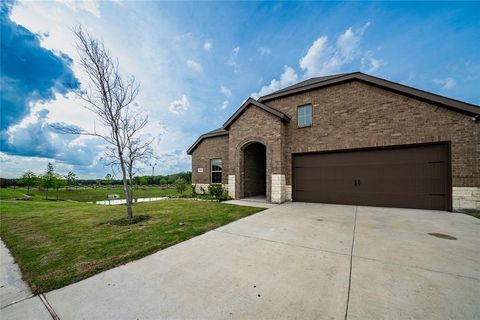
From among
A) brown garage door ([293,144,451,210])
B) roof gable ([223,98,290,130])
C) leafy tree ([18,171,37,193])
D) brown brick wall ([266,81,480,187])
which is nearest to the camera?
brown brick wall ([266,81,480,187])

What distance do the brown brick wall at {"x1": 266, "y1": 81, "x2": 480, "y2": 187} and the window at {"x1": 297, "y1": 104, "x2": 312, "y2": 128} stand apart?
0.23m

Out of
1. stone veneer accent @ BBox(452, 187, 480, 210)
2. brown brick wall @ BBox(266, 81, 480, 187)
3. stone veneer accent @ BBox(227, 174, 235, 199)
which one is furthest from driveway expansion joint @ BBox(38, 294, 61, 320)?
stone veneer accent @ BBox(452, 187, 480, 210)

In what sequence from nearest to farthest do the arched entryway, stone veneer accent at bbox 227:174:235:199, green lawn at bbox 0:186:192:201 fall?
stone veneer accent at bbox 227:174:235:199 → the arched entryway → green lawn at bbox 0:186:192:201

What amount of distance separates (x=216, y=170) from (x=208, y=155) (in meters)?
1.45

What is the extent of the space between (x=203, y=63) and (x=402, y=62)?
14114 millimetres

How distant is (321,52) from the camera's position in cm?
1284

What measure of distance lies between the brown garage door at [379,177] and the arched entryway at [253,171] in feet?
10.2

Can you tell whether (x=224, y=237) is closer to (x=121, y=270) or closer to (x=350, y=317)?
(x=121, y=270)

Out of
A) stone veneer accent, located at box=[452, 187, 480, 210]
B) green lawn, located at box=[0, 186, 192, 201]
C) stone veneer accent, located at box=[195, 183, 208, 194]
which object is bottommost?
green lawn, located at box=[0, 186, 192, 201]

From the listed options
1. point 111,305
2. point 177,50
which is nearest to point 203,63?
point 177,50

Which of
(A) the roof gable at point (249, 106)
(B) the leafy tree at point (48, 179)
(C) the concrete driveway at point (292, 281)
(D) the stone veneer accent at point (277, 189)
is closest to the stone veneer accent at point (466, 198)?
(C) the concrete driveway at point (292, 281)

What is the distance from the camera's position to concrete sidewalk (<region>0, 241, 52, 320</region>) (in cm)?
192

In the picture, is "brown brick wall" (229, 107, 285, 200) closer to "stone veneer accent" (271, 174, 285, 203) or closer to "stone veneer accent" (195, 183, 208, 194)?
"stone veneer accent" (271, 174, 285, 203)

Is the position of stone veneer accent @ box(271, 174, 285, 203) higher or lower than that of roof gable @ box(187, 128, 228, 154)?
lower
